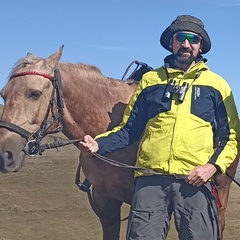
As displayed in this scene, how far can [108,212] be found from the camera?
255 inches

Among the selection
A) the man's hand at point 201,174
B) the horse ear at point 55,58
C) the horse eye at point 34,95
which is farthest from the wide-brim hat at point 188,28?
the horse eye at point 34,95

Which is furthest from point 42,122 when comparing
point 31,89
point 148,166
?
point 148,166

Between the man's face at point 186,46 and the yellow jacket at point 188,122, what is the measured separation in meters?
0.10

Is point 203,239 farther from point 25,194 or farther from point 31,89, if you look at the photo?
point 25,194

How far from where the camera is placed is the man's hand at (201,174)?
4633 millimetres

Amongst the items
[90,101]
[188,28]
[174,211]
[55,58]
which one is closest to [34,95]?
[55,58]

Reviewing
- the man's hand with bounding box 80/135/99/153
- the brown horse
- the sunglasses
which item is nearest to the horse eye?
the brown horse

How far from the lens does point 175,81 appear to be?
16.2 ft

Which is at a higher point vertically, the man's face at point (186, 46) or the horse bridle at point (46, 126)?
the man's face at point (186, 46)

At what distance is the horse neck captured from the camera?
574cm

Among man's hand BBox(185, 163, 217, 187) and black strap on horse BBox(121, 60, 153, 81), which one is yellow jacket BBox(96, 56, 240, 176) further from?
black strap on horse BBox(121, 60, 153, 81)

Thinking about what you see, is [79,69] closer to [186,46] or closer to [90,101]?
[90,101]

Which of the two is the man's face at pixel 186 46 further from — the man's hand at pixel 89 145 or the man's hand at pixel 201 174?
the man's hand at pixel 89 145

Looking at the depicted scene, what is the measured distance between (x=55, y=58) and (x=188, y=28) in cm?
144
